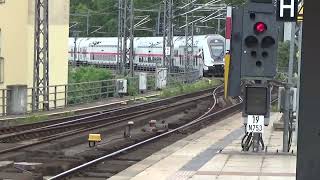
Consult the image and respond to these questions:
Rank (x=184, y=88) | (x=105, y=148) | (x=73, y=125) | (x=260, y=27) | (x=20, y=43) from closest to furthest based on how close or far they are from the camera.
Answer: (x=260, y=27), (x=105, y=148), (x=73, y=125), (x=20, y=43), (x=184, y=88)

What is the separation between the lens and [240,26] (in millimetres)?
13203

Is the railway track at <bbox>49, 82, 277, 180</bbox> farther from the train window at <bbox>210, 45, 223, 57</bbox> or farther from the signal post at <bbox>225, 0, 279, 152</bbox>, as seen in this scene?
the train window at <bbox>210, 45, 223, 57</bbox>

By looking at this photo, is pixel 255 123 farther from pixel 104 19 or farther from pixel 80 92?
pixel 104 19

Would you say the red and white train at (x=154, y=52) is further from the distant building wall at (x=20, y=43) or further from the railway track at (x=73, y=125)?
the railway track at (x=73, y=125)

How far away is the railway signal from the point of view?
42.4ft

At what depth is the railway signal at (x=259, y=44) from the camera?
12938 millimetres

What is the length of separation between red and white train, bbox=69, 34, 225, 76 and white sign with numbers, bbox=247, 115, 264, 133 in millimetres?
39979

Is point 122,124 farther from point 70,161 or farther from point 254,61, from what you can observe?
point 254,61

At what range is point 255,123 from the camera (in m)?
13.7

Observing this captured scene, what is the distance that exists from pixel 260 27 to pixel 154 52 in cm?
5278

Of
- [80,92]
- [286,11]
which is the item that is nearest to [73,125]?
[80,92]

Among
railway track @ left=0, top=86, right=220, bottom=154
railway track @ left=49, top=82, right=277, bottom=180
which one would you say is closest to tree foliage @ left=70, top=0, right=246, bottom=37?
railway track @ left=0, top=86, right=220, bottom=154

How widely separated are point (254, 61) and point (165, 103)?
21.6 m

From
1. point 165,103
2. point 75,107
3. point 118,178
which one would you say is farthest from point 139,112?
point 118,178
